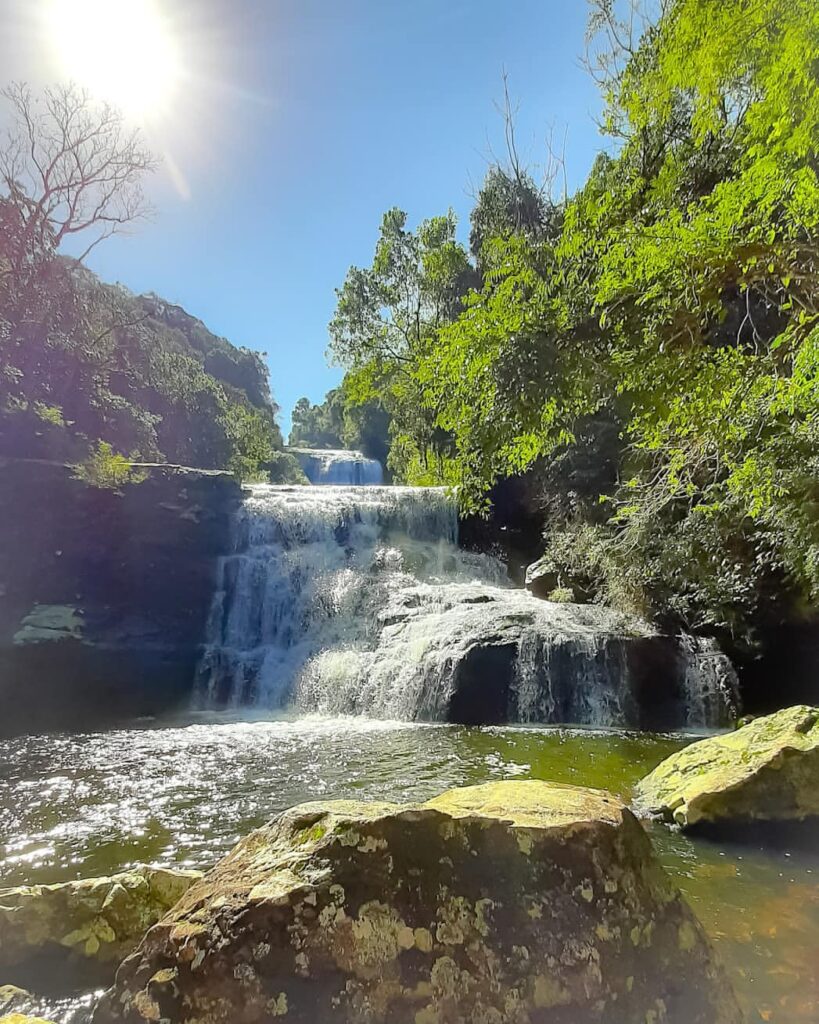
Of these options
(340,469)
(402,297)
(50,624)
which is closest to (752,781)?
(50,624)

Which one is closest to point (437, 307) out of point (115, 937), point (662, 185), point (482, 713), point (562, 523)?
point (562, 523)

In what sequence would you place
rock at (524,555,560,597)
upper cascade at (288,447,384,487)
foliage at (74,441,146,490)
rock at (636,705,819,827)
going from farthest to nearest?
upper cascade at (288,447,384,487), rock at (524,555,560,597), foliage at (74,441,146,490), rock at (636,705,819,827)

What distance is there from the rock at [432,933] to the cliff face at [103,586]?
36.9ft

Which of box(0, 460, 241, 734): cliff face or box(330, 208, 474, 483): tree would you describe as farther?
box(330, 208, 474, 483): tree

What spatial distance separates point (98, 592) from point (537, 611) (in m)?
11.2

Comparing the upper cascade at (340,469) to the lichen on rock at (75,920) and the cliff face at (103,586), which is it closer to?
the cliff face at (103,586)

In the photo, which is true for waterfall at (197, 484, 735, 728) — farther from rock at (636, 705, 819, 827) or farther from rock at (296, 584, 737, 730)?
rock at (636, 705, 819, 827)

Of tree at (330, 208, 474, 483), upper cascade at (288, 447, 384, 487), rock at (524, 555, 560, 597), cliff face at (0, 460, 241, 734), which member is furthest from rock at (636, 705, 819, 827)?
upper cascade at (288, 447, 384, 487)

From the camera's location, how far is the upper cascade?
37844mm

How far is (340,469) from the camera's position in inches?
1503

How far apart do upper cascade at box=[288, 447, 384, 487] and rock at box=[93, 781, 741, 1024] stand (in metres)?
34.8

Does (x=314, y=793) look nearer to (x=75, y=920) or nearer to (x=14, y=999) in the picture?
(x=75, y=920)

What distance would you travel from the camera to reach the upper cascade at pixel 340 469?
124 feet

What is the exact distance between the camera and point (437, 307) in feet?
79.4
